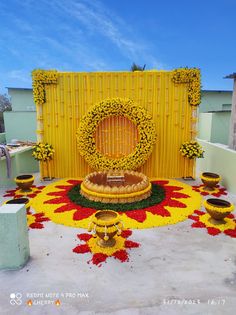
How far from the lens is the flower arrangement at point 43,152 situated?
10359 millimetres

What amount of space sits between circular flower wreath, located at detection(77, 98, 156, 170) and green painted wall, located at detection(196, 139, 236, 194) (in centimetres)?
A: 282

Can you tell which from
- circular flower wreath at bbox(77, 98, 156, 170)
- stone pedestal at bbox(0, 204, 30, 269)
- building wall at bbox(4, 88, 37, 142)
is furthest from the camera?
building wall at bbox(4, 88, 37, 142)

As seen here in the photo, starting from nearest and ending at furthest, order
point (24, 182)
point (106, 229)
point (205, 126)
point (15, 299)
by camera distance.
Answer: point (15, 299) → point (106, 229) → point (24, 182) → point (205, 126)

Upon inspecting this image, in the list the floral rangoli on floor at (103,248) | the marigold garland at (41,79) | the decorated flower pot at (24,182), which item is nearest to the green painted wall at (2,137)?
the marigold garland at (41,79)

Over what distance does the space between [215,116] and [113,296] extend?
12.5m

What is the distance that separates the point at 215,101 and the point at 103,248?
1798 cm

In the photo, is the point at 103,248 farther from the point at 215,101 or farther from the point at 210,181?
the point at 215,101

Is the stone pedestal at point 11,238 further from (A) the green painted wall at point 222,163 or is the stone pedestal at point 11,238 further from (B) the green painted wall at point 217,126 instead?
(B) the green painted wall at point 217,126

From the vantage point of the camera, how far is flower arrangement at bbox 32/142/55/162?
10359 mm

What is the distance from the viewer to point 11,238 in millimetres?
4715

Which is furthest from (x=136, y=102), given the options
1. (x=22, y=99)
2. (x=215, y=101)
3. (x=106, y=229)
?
(x=215, y=101)

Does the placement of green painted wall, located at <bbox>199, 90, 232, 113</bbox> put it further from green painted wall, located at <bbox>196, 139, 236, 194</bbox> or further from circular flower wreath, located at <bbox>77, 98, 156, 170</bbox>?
circular flower wreath, located at <bbox>77, 98, 156, 170</bbox>

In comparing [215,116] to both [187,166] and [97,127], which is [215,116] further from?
[97,127]

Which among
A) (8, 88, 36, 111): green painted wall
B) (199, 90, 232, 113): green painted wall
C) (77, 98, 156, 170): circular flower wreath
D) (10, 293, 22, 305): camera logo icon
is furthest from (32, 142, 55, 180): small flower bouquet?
(199, 90, 232, 113): green painted wall
